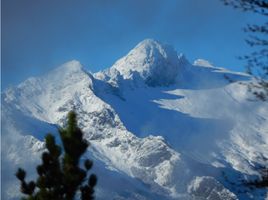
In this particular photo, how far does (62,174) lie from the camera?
94.5ft

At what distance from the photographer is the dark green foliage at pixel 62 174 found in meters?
28.6

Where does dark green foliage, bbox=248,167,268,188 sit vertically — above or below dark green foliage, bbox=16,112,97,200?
above

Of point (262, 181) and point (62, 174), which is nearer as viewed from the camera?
point (262, 181)

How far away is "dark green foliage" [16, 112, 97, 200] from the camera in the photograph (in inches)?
1125

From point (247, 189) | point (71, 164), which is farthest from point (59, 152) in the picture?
point (247, 189)

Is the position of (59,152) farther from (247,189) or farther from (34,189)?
(247,189)

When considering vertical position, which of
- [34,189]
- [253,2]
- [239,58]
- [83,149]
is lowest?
[34,189]

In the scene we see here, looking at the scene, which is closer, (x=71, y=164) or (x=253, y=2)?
A: (x=253, y=2)

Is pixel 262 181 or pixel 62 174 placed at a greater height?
pixel 262 181

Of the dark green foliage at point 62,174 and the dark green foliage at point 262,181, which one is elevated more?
the dark green foliage at point 262,181

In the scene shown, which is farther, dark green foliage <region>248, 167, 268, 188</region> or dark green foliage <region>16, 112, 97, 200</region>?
dark green foliage <region>16, 112, 97, 200</region>

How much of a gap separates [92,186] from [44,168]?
7.03ft

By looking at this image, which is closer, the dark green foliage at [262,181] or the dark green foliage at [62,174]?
the dark green foliage at [262,181]

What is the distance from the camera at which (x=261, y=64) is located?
22031 mm
